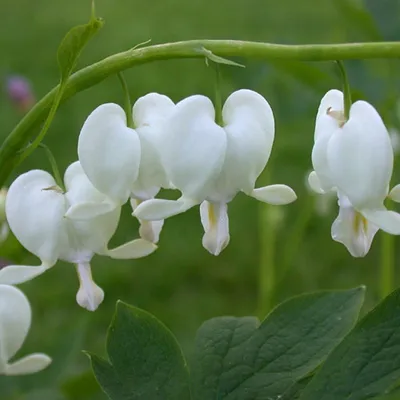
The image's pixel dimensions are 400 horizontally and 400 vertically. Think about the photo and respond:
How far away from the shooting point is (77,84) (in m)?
0.94

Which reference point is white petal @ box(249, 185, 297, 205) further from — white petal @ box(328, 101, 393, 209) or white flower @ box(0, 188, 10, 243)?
white flower @ box(0, 188, 10, 243)

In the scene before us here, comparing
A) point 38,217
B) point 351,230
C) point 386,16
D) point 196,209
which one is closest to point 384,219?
point 351,230

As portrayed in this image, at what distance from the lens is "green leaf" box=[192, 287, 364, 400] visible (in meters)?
0.87

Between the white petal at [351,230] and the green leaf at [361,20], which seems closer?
the white petal at [351,230]

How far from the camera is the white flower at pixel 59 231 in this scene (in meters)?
0.94

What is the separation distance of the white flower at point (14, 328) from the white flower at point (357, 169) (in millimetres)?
372

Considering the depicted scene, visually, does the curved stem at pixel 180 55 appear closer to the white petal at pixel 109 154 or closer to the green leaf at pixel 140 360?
the white petal at pixel 109 154

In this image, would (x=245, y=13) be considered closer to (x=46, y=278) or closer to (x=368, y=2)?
(x=46, y=278)

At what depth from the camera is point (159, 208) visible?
88 cm

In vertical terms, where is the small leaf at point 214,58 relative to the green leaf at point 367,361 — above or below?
above

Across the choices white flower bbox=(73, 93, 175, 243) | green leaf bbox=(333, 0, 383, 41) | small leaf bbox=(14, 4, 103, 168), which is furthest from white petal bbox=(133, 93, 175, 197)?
green leaf bbox=(333, 0, 383, 41)

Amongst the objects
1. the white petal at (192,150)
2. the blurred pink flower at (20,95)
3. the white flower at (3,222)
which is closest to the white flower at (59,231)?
the white petal at (192,150)

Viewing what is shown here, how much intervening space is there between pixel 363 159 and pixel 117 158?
26 centimetres

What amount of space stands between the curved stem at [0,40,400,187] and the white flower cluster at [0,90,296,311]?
38 mm
